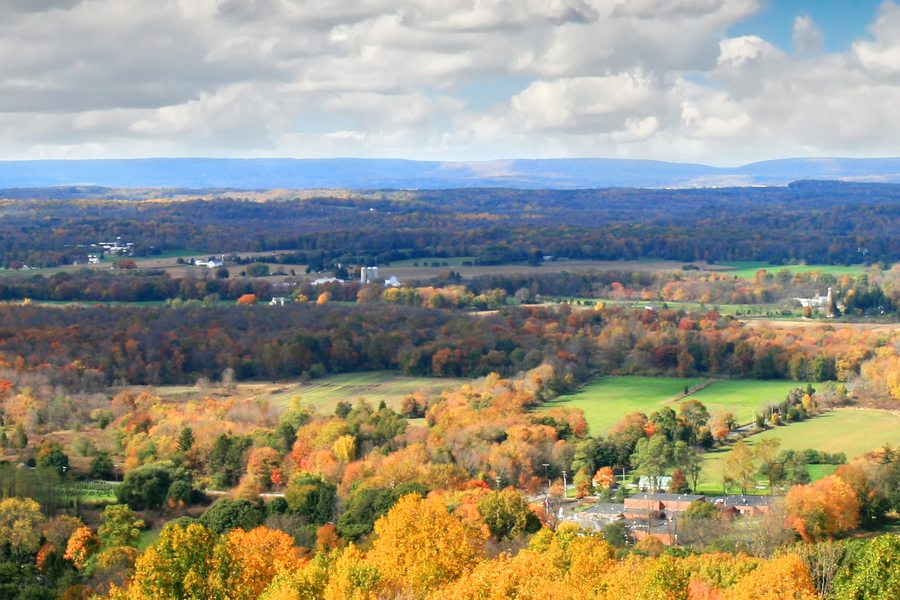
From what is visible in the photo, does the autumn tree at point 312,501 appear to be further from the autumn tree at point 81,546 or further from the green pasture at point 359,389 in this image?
the green pasture at point 359,389

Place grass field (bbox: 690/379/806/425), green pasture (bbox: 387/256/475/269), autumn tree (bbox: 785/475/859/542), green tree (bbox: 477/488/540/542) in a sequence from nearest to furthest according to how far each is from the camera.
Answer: green tree (bbox: 477/488/540/542) → autumn tree (bbox: 785/475/859/542) → grass field (bbox: 690/379/806/425) → green pasture (bbox: 387/256/475/269)

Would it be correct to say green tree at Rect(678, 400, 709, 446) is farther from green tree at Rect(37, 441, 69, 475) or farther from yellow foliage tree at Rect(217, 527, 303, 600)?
yellow foliage tree at Rect(217, 527, 303, 600)

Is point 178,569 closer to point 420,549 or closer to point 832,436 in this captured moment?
point 420,549

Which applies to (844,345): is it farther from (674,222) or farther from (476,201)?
(476,201)

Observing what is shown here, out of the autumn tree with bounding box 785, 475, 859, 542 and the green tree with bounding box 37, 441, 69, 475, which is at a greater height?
the autumn tree with bounding box 785, 475, 859, 542


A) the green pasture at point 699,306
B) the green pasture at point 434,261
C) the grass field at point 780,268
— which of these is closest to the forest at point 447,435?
the green pasture at point 699,306

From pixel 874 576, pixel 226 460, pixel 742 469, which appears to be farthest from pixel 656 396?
pixel 874 576

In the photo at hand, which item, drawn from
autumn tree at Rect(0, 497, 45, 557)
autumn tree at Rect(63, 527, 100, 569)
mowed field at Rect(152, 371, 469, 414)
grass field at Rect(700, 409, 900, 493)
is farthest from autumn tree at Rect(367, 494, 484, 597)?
mowed field at Rect(152, 371, 469, 414)

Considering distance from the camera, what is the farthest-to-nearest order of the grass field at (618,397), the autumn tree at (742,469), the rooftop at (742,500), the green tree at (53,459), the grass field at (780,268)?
1. the grass field at (780,268)
2. the grass field at (618,397)
3. the green tree at (53,459)
4. the autumn tree at (742,469)
5. the rooftop at (742,500)

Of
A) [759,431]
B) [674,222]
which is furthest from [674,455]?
[674,222]
